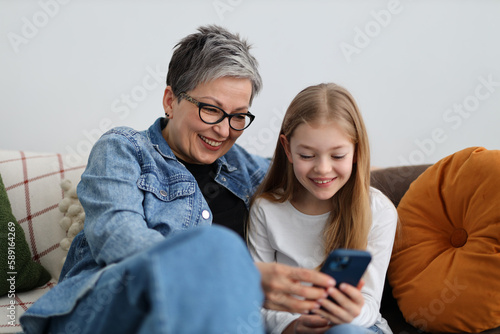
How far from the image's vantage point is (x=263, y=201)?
5.31ft

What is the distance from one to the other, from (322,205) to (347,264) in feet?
1.78

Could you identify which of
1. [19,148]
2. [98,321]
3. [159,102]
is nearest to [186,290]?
[98,321]

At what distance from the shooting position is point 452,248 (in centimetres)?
149

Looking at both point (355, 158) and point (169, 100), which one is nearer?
point (355, 158)

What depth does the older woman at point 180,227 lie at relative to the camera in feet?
2.61

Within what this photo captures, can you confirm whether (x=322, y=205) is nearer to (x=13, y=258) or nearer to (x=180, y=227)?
(x=180, y=227)

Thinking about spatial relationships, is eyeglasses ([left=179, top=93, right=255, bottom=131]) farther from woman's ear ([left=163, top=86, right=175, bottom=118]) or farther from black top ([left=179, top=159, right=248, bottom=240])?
black top ([left=179, top=159, right=248, bottom=240])

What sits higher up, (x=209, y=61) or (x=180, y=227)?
(x=209, y=61)

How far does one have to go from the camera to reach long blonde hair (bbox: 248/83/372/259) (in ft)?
4.68

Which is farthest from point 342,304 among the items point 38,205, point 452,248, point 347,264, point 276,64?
point 276,64

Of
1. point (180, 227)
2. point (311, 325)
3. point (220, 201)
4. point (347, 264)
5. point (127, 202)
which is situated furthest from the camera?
point (220, 201)

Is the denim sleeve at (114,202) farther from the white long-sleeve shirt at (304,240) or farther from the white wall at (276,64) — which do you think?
the white wall at (276,64)

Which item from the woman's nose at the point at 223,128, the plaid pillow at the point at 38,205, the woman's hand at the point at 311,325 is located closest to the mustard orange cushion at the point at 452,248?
the woman's hand at the point at 311,325

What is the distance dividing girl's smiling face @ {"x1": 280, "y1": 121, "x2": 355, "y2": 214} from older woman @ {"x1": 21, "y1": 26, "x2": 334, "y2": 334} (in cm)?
28
